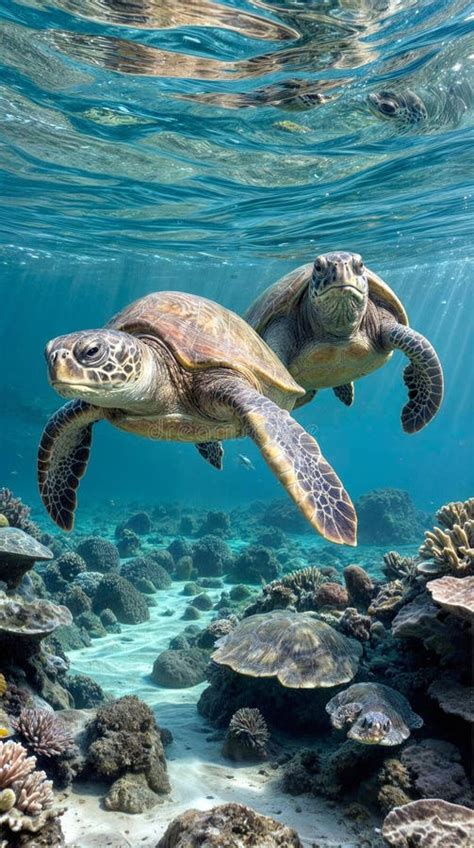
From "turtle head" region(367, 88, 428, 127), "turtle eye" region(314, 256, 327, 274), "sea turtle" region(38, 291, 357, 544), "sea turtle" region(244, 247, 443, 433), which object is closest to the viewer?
"sea turtle" region(38, 291, 357, 544)

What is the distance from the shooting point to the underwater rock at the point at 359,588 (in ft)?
22.1

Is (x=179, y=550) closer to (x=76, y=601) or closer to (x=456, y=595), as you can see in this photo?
(x=76, y=601)

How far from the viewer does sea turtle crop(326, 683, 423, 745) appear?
393cm

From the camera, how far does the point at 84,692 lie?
7.03 m

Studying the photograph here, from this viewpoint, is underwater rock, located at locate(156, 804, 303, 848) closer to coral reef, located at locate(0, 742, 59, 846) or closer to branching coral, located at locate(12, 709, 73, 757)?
coral reef, located at locate(0, 742, 59, 846)

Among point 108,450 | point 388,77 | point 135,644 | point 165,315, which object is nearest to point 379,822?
point 165,315

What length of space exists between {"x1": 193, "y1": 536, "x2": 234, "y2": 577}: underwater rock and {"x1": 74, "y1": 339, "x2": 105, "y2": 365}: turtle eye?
13.1 metres

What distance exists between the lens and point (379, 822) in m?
3.76

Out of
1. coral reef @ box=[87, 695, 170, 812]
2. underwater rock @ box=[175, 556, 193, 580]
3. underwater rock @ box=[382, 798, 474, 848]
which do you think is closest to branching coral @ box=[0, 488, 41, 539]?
coral reef @ box=[87, 695, 170, 812]

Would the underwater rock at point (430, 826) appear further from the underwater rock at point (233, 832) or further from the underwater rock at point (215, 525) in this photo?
the underwater rock at point (215, 525)

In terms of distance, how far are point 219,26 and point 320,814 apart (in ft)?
32.6

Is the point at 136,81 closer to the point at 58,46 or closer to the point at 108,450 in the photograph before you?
the point at 58,46

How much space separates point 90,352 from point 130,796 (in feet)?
11.4

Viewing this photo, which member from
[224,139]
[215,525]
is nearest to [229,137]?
[224,139]
